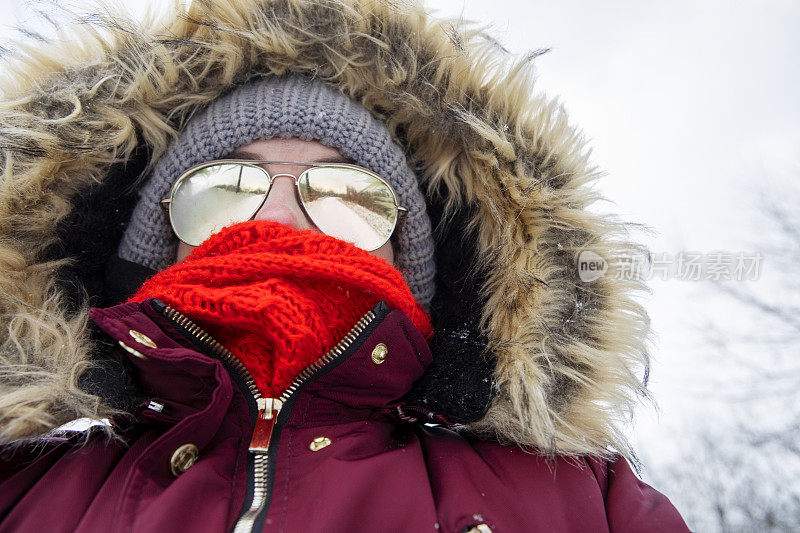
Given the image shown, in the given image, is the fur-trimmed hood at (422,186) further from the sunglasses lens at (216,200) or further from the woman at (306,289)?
the sunglasses lens at (216,200)

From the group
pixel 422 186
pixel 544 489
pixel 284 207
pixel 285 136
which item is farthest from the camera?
pixel 422 186

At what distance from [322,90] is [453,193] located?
54cm

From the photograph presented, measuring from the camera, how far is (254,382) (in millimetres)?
1184

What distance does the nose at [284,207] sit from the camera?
55.4 inches

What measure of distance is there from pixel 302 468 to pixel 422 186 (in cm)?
106

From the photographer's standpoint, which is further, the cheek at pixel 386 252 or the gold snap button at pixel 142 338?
the cheek at pixel 386 252

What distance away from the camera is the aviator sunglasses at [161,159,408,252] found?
4.77ft

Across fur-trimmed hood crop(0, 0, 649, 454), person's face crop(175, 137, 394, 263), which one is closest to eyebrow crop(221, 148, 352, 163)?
person's face crop(175, 137, 394, 263)

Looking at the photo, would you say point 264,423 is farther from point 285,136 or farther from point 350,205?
point 285,136

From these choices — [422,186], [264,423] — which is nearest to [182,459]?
[264,423]

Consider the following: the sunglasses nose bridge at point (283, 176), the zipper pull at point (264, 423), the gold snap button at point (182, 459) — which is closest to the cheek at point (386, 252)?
the sunglasses nose bridge at point (283, 176)

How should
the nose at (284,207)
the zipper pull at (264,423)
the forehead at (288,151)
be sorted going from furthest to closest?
the forehead at (288,151) → the nose at (284,207) → the zipper pull at (264,423)

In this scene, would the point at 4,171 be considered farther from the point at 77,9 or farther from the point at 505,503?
the point at 505,503

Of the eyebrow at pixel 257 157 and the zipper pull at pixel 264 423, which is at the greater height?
the eyebrow at pixel 257 157
